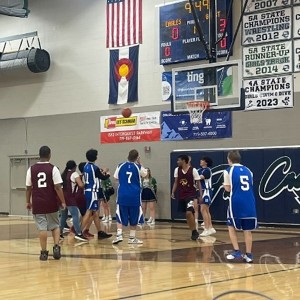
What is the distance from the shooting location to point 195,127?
755 inches

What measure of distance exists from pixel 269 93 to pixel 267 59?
0.96 metres

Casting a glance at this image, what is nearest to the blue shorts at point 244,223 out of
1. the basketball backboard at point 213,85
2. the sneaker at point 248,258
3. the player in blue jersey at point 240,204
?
the player in blue jersey at point 240,204

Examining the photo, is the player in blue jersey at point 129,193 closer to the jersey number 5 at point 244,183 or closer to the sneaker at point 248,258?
the jersey number 5 at point 244,183

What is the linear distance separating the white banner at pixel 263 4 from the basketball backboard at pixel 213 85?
3.41 meters

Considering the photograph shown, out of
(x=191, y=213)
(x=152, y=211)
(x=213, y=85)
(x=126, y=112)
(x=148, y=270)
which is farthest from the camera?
(x=126, y=112)

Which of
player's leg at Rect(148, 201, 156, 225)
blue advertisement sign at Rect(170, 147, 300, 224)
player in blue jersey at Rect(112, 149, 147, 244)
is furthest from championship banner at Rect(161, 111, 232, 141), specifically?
player in blue jersey at Rect(112, 149, 147, 244)

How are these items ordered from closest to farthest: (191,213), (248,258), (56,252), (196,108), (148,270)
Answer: (148,270) < (248,258) < (56,252) < (191,213) < (196,108)

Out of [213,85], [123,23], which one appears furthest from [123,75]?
[213,85]

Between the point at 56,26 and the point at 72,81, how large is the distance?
2236 millimetres

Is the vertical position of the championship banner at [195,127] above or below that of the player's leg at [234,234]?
above

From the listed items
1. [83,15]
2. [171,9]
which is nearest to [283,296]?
[171,9]

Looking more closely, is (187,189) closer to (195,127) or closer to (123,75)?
(195,127)

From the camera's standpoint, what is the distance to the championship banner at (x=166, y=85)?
19.4 meters

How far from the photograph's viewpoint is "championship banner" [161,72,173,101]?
19.4 meters
